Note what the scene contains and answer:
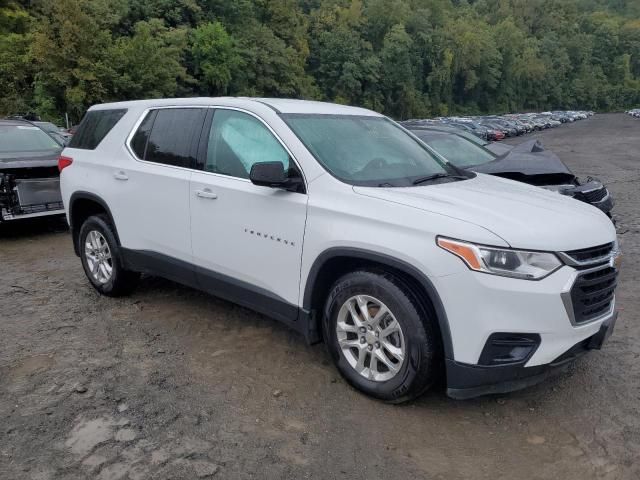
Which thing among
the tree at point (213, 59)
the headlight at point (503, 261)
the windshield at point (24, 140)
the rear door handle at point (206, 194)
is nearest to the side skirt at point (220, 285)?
the rear door handle at point (206, 194)

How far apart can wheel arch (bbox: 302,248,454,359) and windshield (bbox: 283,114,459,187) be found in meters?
0.49

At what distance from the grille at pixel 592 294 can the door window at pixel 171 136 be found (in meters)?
2.76

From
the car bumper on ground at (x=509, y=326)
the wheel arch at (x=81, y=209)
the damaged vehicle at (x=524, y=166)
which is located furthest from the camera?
the damaged vehicle at (x=524, y=166)

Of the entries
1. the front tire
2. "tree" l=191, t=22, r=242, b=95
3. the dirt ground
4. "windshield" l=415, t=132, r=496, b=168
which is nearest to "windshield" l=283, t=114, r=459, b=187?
the front tire

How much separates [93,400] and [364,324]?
5.62 feet

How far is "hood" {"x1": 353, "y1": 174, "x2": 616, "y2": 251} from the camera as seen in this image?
2.94 m

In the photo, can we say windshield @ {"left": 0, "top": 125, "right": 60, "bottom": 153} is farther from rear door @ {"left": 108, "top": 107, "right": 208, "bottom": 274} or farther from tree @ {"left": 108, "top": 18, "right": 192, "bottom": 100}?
tree @ {"left": 108, "top": 18, "right": 192, "bottom": 100}

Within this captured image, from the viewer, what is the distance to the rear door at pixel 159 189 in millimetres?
4277

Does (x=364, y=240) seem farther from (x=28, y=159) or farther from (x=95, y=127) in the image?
(x=28, y=159)

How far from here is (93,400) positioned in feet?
11.3

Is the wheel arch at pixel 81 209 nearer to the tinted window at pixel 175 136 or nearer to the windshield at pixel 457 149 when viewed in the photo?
the tinted window at pixel 175 136

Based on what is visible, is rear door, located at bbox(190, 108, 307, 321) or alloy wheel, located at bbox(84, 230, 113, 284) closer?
rear door, located at bbox(190, 108, 307, 321)

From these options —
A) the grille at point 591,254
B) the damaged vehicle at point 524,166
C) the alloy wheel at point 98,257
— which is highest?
the grille at point 591,254

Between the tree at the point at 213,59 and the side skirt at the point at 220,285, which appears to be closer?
the side skirt at the point at 220,285
